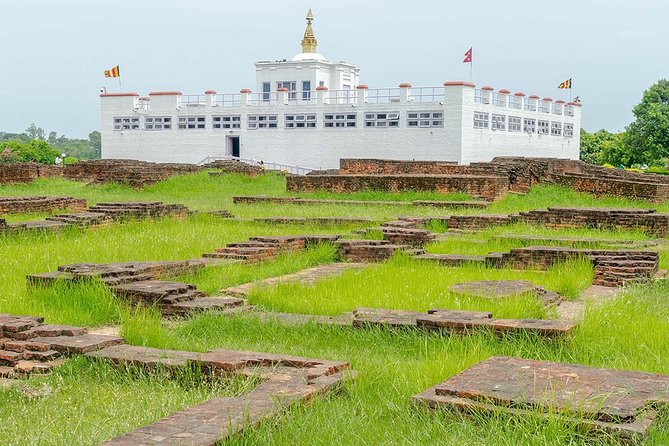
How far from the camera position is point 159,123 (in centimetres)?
4116

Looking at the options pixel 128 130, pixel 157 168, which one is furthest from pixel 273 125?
pixel 157 168

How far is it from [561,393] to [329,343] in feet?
7.43

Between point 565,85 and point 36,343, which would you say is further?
point 565,85

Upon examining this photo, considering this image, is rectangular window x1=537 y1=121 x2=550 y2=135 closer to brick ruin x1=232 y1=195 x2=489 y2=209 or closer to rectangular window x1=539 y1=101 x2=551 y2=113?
rectangular window x1=539 y1=101 x2=551 y2=113

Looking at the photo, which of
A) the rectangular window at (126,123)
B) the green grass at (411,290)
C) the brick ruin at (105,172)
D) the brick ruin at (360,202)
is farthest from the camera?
the rectangular window at (126,123)

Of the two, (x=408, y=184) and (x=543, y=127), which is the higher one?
(x=543, y=127)

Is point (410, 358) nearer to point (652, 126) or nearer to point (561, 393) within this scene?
point (561, 393)

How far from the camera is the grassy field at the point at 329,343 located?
4008 mm

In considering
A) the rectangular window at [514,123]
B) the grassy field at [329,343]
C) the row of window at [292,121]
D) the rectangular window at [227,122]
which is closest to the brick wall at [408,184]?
the grassy field at [329,343]

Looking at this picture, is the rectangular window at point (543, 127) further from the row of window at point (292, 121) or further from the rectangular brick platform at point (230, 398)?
the rectangular brick platform at point (230, 398)

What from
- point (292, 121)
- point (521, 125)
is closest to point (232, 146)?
point (292, 121)

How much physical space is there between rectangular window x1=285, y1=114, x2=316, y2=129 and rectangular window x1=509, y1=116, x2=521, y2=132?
8.49 metres

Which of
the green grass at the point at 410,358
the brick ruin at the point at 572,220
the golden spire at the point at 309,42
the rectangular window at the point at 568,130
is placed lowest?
the green grass at the point at 410,358

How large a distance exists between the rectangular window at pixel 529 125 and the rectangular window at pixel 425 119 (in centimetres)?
637
